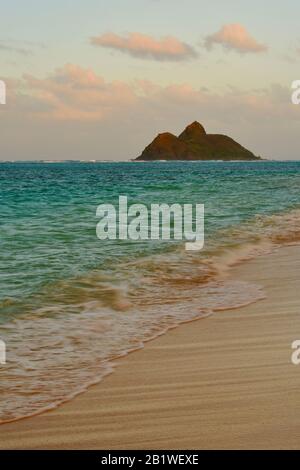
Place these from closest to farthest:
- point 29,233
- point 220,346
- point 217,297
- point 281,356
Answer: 1. point 281,356
2. point 220,346
3. point 217,297
4. point 29,233

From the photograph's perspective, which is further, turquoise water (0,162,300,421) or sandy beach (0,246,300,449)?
turquoise water (0,162,300,421)

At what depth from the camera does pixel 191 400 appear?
4.54 metres

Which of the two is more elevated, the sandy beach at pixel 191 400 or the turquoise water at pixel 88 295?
the turquoise water at pixel 88 295

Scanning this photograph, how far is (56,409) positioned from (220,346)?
1.85 m

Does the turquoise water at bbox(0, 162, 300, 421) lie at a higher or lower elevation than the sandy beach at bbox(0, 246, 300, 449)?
higher

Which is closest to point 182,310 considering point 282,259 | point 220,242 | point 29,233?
point 282,259

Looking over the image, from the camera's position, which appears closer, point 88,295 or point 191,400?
point 191,400

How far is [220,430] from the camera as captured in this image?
398cm

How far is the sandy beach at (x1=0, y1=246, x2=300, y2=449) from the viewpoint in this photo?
3.92 m

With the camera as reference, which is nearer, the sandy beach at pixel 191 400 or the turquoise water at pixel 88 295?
the sandy beach at pixel 191 400

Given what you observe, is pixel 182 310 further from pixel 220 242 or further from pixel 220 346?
pixel 220 242

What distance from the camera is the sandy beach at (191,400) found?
12.9 ft

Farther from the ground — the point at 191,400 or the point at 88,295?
the point at 88,295

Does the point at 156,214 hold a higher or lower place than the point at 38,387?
higher
